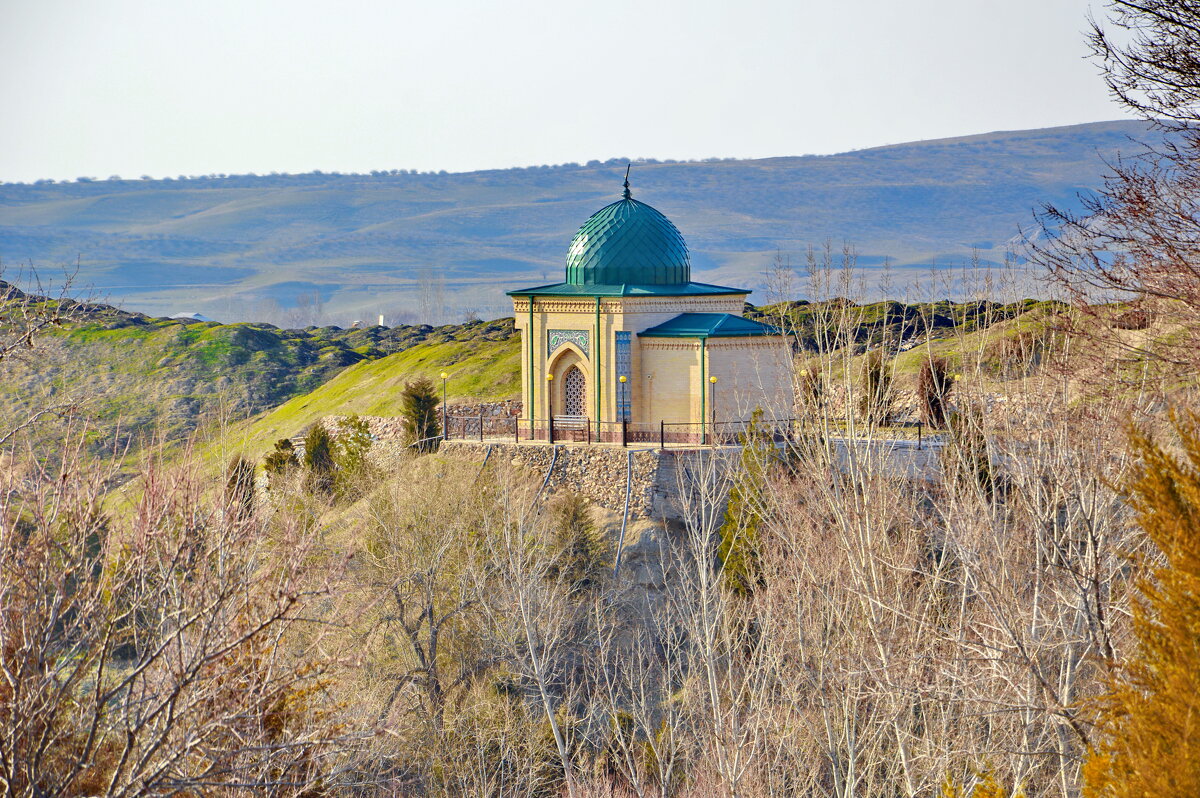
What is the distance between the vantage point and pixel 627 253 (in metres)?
31.5

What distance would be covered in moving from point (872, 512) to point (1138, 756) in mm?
8934

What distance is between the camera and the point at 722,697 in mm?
18531

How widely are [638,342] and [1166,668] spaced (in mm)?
23302

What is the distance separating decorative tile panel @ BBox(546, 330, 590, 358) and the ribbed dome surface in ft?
5.70

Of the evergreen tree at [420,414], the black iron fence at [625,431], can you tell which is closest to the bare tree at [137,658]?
the black iron fence at [625,431]

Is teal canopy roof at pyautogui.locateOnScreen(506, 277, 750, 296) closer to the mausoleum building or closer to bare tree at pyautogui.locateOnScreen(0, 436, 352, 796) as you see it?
the mausoleum building

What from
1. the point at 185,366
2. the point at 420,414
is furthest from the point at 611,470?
the point at 185,366

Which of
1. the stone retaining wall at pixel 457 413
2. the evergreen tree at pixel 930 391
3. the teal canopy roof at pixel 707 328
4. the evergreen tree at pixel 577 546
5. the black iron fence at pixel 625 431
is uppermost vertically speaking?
the teal canopy roof at pixel 707 328

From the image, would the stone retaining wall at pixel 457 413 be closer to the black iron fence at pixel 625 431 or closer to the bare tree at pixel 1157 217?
the black iron fence at pixel 625 431

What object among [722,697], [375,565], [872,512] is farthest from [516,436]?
[872,512]

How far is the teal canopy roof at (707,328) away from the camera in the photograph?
29.2 meters

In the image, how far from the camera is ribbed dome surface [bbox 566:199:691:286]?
Result: 1238 inches

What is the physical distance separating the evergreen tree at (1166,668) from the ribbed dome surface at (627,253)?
23918mm

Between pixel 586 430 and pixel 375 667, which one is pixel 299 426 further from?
pixel 375 667
